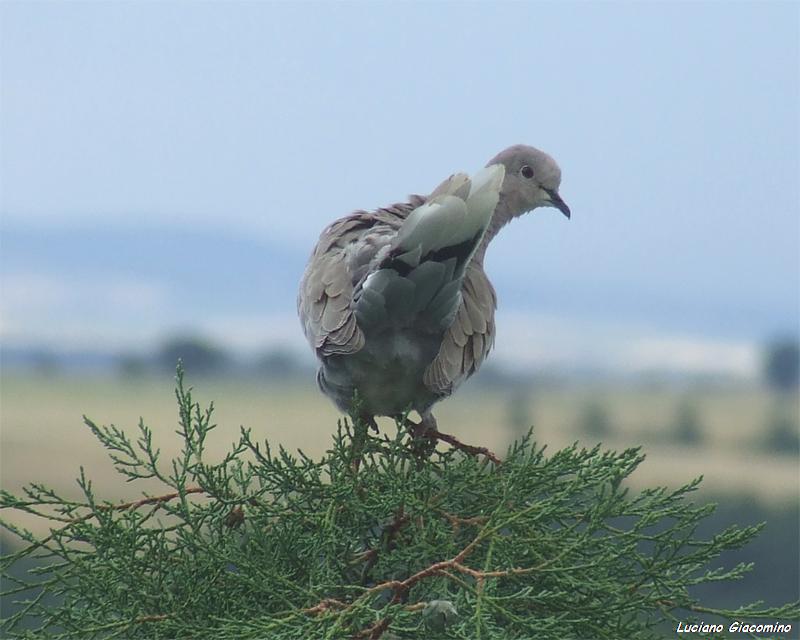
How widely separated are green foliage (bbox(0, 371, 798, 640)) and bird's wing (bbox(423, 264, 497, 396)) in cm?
78

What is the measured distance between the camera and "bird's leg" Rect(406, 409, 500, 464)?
3275mm

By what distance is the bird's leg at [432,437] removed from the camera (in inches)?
A: 129

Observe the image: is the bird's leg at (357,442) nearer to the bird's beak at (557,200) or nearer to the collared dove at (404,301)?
the collared dove at (404,301)

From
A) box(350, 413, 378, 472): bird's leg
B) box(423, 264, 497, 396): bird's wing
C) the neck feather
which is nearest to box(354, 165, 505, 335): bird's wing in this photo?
box(423, 264, 497, 396): bird's wing

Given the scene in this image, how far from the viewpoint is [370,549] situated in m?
2.79

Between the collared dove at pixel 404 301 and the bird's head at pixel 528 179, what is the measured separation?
2.43 ft

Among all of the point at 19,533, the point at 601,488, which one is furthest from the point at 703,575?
the point at 19,533

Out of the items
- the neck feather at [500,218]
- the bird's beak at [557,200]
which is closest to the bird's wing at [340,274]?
the neck feather at [500,218]

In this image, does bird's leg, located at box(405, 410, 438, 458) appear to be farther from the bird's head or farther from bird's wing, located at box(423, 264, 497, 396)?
the bird's head

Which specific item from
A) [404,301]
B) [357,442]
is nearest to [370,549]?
[357,442]

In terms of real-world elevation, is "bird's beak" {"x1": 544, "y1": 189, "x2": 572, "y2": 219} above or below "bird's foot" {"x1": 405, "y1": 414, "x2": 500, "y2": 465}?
above

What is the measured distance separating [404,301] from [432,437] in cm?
48

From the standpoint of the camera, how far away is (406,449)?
3.04m

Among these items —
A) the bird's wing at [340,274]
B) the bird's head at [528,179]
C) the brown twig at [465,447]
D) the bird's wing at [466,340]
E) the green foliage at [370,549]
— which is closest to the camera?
the green foliage at [370,549]
